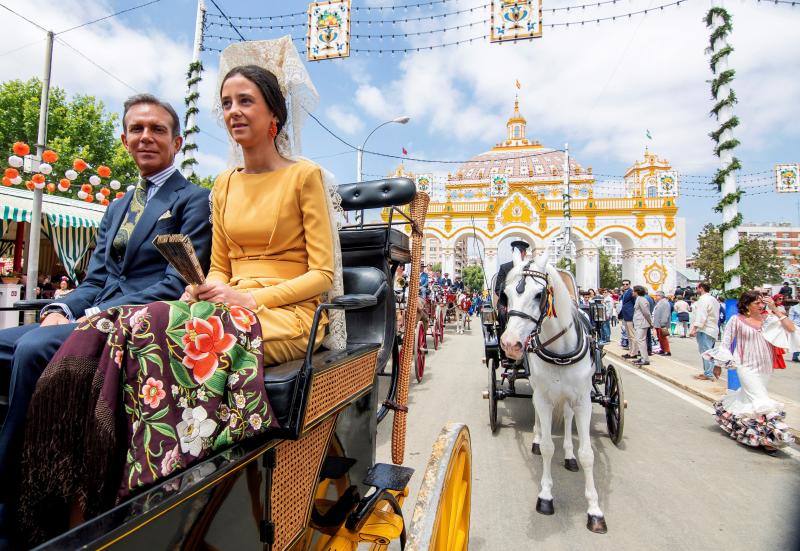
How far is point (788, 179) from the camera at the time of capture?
14078 mm

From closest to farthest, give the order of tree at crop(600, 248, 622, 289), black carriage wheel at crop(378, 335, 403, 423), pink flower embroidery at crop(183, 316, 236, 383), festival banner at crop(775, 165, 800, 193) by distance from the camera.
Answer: pink flower embroidery at crop(183, 316, 236, 383), black carriage wheel at crop(378, 335, 403, 423), festival banner at crop(775, 165, 800, 193), tree at crop(600, 248, 622, 289)

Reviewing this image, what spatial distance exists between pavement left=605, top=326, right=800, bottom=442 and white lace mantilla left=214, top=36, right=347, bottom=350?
17.7 ft

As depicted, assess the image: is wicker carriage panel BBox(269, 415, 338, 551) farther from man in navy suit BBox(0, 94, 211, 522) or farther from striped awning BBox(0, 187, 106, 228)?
striped awning BBox(0, 187, 106, 228)

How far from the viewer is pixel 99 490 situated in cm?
89

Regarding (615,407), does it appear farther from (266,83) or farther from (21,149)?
(21,149)

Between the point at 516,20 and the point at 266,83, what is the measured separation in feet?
26.6

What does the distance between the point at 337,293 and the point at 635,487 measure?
9.90ft

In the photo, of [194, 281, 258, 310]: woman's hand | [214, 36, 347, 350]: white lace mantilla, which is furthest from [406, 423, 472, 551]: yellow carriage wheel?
[194, 281, 258, 310]: woman's hand

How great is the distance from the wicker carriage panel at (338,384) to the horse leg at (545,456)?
1779 mm

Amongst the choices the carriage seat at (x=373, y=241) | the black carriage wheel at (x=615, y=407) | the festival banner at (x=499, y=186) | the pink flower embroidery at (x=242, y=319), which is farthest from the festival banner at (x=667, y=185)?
the pink flower embroidery at (x=242, y=319)

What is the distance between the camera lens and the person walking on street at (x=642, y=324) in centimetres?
907

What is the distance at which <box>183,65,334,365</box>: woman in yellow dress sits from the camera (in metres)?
1.62

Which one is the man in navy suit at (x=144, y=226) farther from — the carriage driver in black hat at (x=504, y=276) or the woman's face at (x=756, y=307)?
the woman's face at (x=756, y=307)

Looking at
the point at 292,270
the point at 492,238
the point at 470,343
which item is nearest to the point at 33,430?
the point at 292,270
